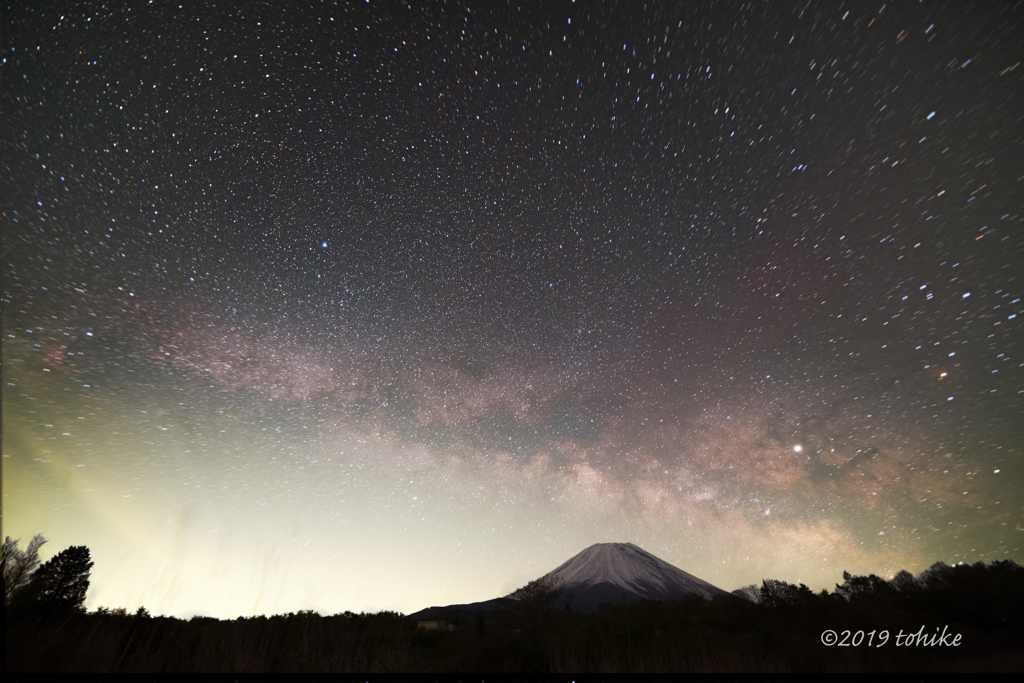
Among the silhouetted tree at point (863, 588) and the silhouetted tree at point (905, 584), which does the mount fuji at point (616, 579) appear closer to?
the silhouetted tree at point (863, 588)

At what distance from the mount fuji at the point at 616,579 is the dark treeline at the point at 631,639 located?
95.1 metres

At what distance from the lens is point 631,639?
20.3 metres

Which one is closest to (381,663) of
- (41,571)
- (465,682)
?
(465,682)

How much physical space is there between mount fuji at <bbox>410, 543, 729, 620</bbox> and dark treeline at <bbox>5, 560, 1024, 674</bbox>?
9505 cm

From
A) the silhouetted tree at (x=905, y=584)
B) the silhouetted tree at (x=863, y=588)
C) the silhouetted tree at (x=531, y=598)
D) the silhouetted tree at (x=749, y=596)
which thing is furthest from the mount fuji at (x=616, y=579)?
the silhouetted tree at (x=905, y=584)

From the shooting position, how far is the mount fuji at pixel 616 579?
113375mm

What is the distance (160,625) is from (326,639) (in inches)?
155

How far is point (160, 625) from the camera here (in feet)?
28.7

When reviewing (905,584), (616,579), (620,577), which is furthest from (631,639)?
(620,577)

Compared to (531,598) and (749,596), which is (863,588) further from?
(749,596)

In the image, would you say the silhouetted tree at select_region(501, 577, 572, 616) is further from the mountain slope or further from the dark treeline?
the mountain slope

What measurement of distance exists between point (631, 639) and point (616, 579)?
140 meters

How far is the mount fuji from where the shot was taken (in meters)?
113

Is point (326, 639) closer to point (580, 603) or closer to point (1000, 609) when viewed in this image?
point (1000, 609)
